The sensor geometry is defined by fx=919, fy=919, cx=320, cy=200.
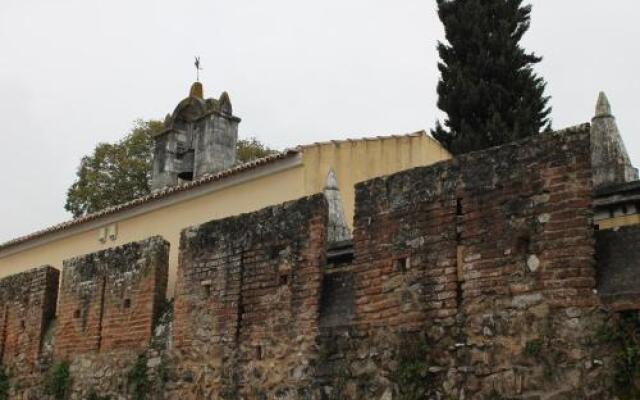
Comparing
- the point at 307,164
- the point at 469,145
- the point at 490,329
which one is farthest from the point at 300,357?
the point at 469,145

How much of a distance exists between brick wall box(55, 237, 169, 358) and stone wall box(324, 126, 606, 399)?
3596 millimetres

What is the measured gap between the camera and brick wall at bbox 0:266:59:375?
13.5 meters

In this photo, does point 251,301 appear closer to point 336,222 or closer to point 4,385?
point 336,222

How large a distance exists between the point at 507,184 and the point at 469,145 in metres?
13.0

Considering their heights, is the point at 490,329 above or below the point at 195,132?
below

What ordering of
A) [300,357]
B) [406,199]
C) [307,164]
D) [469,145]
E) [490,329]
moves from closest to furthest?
1. [490,329]
2. [406,199]
3. [300,357]
4. [307,164]
5. [469,145]

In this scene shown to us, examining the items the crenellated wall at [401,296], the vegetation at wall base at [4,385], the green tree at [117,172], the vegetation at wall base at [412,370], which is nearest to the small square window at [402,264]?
the crenellated wall at [401,296]

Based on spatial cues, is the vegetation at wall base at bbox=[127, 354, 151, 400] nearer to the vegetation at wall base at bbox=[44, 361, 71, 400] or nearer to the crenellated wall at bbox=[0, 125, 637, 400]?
the crenellated wall at bbox=[0, 125, 637, 400]

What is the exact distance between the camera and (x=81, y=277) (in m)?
12.8

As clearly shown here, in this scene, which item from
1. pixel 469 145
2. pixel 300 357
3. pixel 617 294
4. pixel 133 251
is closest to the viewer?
pixel 617 294

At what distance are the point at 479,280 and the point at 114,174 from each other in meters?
21.7

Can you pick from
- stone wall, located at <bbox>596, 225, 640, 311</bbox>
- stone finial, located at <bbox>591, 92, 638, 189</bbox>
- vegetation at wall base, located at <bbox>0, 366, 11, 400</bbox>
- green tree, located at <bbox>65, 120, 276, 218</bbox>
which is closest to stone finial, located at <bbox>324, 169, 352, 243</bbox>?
Answer: stone finial, located at <bbox>591, 92, 638, 189</bbox>

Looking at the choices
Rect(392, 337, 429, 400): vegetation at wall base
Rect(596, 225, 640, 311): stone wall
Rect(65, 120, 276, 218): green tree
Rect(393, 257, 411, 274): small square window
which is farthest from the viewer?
Rect(65, 120, 276, 218): green tree

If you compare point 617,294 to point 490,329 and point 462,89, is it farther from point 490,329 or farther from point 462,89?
point 462,89
